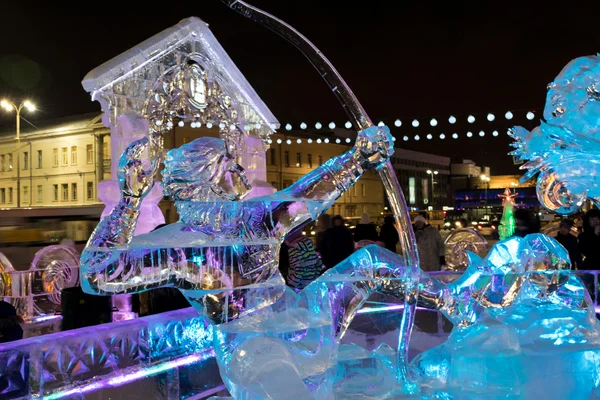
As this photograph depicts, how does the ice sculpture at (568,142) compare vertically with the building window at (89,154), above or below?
below

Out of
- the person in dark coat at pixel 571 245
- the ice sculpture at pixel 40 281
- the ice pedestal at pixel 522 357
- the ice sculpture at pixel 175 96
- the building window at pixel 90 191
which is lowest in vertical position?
the ice sculpture at pixel 40 281

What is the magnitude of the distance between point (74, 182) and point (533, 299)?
1094 inches

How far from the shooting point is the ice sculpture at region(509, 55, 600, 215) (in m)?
2.77

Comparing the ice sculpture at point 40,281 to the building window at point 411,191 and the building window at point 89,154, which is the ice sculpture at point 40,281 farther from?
the building window at point 411,191

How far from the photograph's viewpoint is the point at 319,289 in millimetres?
2361

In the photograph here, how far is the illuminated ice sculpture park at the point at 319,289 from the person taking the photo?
6.75 feet

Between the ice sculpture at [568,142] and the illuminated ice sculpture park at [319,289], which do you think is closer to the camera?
the illuminated ice sculpture park at [319,289]

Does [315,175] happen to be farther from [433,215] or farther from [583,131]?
[433,215]

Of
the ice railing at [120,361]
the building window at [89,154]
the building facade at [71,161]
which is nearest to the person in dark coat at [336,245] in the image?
the ice railing at [120,361]

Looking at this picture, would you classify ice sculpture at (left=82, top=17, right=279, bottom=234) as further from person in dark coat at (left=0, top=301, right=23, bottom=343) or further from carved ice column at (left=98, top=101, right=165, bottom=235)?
person in dark coat at (left=0, top=301, right=23, bottom=343)

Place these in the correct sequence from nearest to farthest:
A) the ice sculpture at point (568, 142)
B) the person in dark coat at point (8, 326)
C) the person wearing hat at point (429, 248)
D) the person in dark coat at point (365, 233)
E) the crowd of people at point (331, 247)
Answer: the ice sculpture at point (568, 142) → the person in dark coat at point (8, 326) → the crowd of people at point (331, 247) → the person wearing hat at point (429, 248) → the person in dark coat at point (365, 233)

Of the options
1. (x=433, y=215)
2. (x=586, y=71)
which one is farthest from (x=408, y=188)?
(x=586, y=71)

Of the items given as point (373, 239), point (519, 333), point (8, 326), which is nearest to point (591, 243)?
point (373, 239)

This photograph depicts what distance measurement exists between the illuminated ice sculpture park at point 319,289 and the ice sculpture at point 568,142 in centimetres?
32
